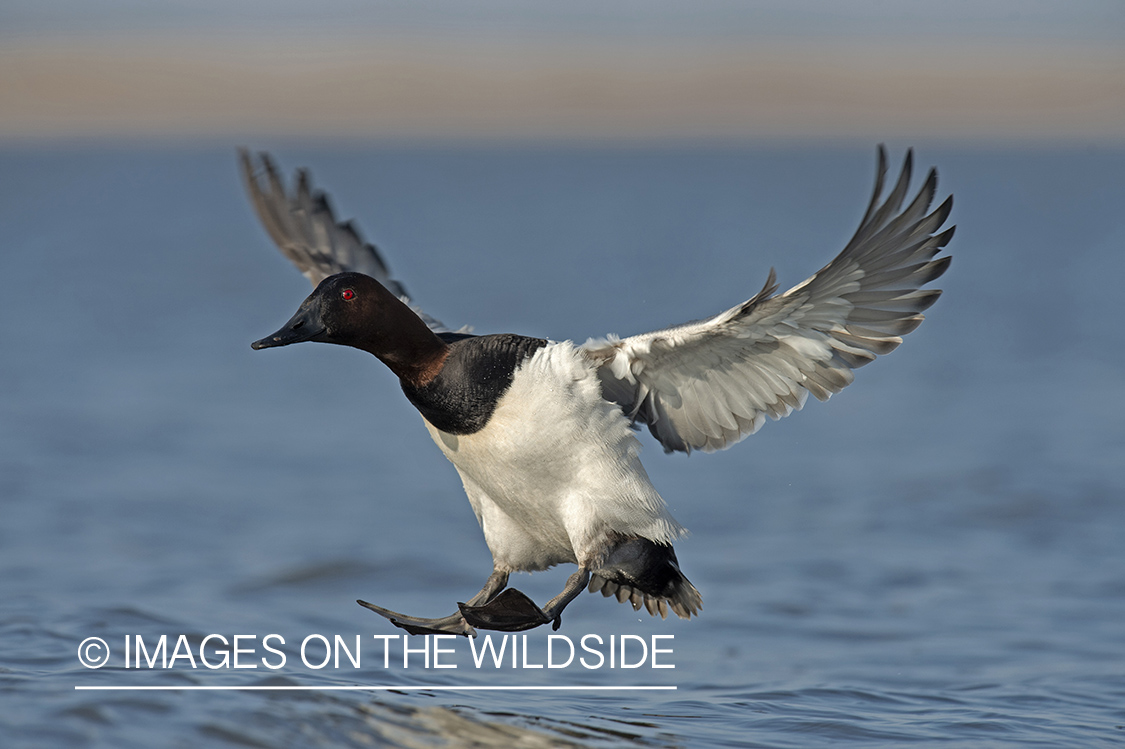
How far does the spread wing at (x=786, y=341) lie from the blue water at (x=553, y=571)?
5.09ft

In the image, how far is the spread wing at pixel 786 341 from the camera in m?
5.72

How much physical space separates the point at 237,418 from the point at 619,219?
26260 mm

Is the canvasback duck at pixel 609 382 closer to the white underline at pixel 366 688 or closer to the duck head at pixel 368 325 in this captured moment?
the duck head at pixel 368 325

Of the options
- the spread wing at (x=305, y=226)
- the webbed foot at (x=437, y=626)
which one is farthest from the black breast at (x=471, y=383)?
the spread wing at (x=305, y=226)

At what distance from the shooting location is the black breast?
19.8 feet

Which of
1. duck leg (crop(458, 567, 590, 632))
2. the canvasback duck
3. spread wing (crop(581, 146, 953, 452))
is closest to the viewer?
spread wing (crop(581, 146, 953, 452))

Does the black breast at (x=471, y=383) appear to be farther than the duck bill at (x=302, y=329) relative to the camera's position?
Yes

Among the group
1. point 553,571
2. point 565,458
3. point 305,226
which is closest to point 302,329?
point 565,458

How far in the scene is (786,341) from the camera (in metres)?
6.07

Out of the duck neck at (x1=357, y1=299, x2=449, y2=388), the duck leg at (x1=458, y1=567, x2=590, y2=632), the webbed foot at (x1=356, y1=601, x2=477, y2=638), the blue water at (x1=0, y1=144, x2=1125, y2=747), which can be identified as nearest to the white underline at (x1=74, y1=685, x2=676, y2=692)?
the blue water at (x1=0, y1=144, x2=1125, y2=747)

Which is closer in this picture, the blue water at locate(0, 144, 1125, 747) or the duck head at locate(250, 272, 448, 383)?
the duck head at locate(250, 272, 448, 383)

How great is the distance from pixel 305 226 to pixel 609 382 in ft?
9.66

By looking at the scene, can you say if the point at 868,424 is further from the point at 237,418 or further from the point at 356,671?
the point at 356,671

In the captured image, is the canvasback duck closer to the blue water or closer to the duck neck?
the duck neck
